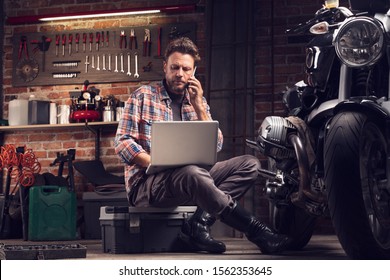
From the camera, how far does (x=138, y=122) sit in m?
3.97

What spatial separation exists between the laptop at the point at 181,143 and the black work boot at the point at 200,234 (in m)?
0.36

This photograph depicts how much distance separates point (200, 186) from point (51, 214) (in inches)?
90.1

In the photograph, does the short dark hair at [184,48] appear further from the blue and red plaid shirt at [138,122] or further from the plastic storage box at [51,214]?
the plastic storage box at [51,214]

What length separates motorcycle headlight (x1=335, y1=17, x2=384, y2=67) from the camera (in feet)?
9.38

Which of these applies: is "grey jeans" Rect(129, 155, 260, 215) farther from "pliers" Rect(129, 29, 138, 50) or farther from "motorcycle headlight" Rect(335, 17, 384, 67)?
"pliers" Rect(129, 29, 138, 50)

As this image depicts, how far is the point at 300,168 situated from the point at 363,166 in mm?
400

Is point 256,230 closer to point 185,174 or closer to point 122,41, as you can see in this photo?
point 185,174

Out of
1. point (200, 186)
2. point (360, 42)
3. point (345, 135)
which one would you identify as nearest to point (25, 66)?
point (200, 186)

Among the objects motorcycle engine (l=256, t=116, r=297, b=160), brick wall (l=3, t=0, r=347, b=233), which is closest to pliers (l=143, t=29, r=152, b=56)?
brick wall (l=3, t=0, r=347, b=233)

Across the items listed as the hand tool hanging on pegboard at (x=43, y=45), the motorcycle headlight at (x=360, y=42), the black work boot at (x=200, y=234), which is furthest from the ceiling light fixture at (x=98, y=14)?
the motorcycle headlight at (x=360, y=42)

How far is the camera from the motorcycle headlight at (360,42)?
2859mm

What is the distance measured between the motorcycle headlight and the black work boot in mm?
1354

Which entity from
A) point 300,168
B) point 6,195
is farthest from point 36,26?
point 300,168

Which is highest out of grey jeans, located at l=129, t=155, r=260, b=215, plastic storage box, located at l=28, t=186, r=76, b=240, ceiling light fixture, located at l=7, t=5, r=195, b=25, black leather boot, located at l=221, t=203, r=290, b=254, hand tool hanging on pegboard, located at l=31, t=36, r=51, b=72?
ceiling light fixture, located at l=7, t=5, r=195, b=25
